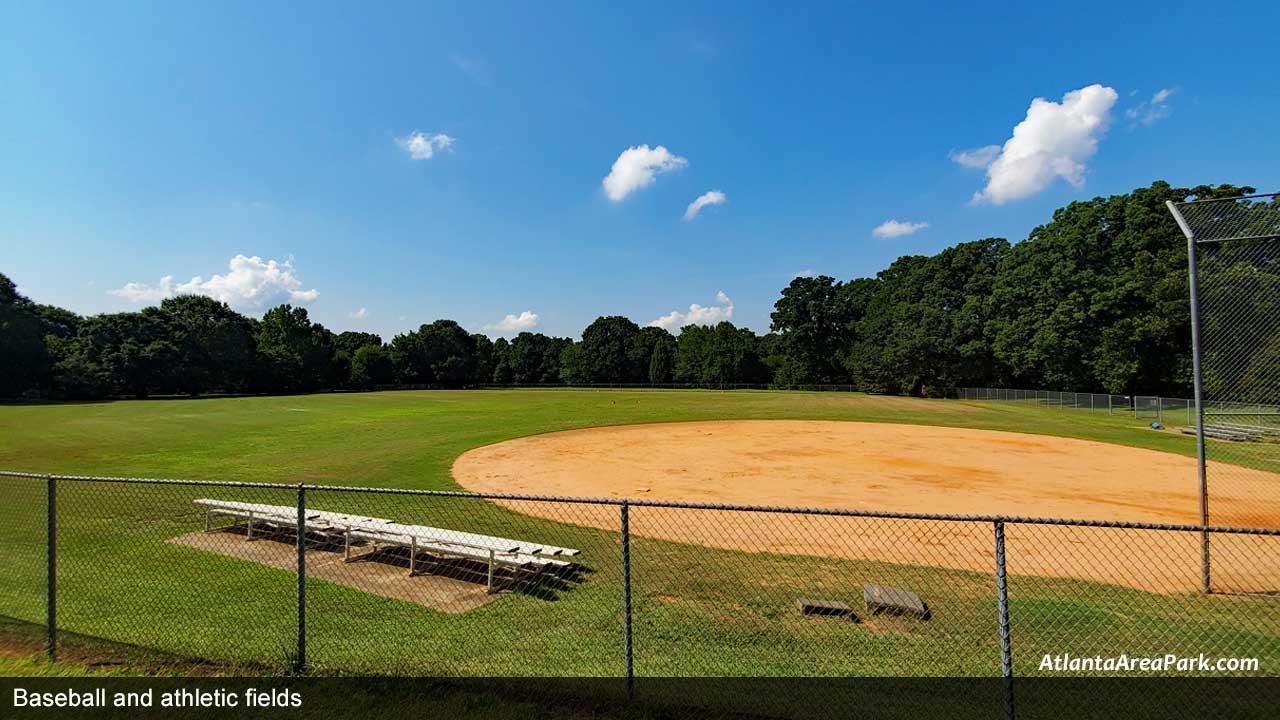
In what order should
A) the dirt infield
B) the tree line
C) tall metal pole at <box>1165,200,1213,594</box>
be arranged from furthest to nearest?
the tree line, the dirt infield, tall metal pole at <box>1165,200,1213,594</box>

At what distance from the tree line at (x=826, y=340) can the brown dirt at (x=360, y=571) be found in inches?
496

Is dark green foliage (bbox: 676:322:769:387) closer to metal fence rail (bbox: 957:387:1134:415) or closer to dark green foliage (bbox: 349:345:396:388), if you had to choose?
metal fence rail (bbox: 957:387:1134:415)

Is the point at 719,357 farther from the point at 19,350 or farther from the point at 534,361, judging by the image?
the point at 19,350

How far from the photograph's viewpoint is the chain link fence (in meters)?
5.37

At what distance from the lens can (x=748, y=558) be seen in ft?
29.6

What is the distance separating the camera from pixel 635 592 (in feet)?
24.3

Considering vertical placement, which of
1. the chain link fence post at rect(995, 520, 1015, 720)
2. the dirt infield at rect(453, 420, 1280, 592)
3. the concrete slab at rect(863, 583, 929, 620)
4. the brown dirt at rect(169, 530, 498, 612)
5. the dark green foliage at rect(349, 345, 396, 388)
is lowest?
the dirt infield at rect(453, 420, 1280, 592)

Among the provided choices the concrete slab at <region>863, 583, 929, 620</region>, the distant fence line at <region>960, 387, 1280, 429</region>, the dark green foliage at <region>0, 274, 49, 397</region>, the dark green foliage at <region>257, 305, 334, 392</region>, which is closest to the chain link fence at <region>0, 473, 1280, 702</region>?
the concrete slab at <region>863, 583, 929, 620</region>

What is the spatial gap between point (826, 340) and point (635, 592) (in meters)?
84.6

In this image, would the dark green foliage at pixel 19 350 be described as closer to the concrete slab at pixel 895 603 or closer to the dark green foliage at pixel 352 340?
the dark green foliage at pixel 352 340

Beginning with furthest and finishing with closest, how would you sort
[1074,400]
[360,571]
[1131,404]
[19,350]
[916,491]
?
[19,350] < [1074,400] < [1131,404] < [916,491] < [360,571]

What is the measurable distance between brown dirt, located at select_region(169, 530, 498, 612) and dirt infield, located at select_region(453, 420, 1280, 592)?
390 centimetres

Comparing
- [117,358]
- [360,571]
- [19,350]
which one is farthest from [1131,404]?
[19,350]

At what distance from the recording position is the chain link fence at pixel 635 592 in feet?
17.6
